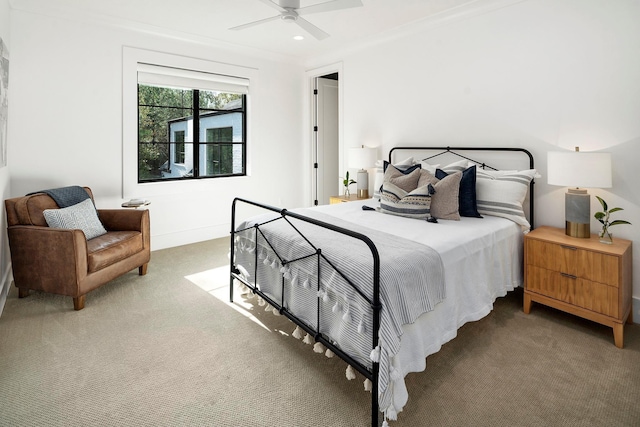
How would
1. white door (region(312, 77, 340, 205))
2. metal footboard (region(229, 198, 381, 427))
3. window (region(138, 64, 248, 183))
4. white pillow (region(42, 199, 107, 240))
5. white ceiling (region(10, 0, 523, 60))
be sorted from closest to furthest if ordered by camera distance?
metal footboard (region(229, 198, 381, 427)), white pillow (region(42, 199, 107, 240)), white ceiling (region(10, 0, 523, 60)), window (region(138, 64, 248, 183)), white door (region(312, 77, 340, 205))

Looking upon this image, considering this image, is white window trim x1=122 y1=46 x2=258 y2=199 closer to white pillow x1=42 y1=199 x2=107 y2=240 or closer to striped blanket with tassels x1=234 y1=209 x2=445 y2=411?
white pillow x1=42 y1=199 x2=107 y2=240

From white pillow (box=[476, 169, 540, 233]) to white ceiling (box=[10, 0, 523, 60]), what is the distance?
1633 mm

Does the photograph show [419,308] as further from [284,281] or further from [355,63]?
[355,63]

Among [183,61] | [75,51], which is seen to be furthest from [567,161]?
[75,51]

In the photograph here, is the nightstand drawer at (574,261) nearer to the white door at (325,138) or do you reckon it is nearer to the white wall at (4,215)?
the white door at (325,138)

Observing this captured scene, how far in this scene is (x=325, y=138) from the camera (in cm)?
614

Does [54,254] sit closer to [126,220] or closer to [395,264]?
[126,220]

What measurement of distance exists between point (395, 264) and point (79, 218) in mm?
2887

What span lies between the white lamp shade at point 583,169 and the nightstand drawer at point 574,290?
2.25 ft

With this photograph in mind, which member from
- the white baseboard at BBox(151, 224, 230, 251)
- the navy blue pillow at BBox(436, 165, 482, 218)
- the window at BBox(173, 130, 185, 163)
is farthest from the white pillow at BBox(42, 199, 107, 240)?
the navy blue pillow at BBox(436, 165, 482, 218)

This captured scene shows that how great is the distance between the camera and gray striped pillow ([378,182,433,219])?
9.78 ft

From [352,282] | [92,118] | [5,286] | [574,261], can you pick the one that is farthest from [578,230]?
[92,118]

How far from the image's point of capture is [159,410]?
1.82 metres

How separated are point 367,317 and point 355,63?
4146 millimetres
